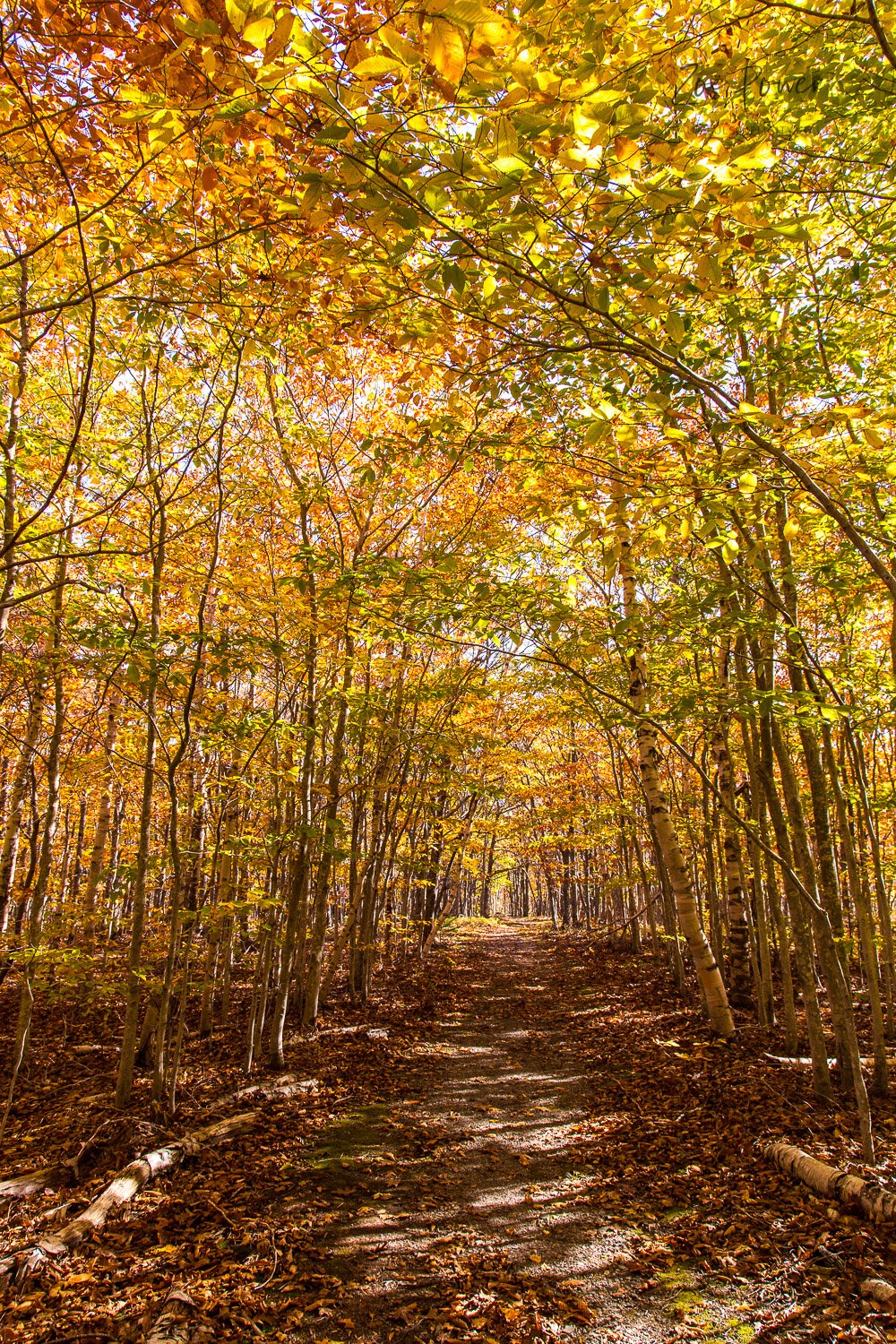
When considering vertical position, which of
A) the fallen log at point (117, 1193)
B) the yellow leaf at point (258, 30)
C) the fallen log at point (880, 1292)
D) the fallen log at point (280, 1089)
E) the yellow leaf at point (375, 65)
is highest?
the yellow leaf at point (258, 30)

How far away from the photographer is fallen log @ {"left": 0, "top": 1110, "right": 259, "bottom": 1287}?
358 centimetres

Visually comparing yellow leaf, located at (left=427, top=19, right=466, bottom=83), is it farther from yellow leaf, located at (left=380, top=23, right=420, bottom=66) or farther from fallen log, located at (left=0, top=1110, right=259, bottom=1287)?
fallen log, located at (left=0, top=1110, right=259, bottom=1287)

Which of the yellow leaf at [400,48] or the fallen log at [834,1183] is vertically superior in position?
the yellow leaf at [400,48]

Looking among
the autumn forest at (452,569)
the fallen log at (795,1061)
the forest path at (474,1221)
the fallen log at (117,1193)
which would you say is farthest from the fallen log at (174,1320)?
the fallen log at (795,1061)

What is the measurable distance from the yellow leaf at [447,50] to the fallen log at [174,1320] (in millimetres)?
4991

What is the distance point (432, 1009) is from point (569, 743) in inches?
323

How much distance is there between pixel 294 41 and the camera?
164 cm

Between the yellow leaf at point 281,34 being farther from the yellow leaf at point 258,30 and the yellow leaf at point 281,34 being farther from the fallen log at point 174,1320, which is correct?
the fallen log at point 174,1320

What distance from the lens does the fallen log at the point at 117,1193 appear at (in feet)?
11.8

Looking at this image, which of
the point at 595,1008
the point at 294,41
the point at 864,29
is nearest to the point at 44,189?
the point at 294,41

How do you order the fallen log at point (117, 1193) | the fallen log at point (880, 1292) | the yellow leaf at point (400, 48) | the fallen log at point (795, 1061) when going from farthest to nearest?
the fallen log at point (795, 1061)
the fallen log at point (117, 1193)
the fallen log at point (880, 1292)
the yellow leaf at point (400, 48)

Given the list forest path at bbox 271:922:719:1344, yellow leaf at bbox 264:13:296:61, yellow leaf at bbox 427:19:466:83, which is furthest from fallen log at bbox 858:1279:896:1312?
yellow leaf at bbox 264:13:296:61

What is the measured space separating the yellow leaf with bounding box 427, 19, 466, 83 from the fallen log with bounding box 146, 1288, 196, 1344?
197 inches

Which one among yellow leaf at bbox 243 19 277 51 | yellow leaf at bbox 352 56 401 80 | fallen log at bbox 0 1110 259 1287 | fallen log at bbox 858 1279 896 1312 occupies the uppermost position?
yellow leaf at bbox 243 19 277 51
